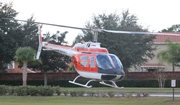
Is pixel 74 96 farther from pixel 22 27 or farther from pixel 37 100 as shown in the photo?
pixel 22 27

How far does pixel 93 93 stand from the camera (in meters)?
33.0

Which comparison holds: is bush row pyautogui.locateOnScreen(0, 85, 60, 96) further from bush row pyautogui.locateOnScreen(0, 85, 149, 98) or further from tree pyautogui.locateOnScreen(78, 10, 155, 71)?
tree pyautogui.locateOnScreen(78, 10, 155, 71)

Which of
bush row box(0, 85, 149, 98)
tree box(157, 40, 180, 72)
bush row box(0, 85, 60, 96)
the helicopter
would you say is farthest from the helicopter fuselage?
tree box(157, 40, 180, 72)

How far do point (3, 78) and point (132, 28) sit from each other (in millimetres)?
18501

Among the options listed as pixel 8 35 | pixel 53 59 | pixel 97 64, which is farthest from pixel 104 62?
pixel 8 35

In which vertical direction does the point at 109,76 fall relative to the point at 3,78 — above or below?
above

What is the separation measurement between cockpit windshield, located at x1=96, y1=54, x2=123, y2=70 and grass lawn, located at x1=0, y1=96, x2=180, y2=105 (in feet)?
9.55

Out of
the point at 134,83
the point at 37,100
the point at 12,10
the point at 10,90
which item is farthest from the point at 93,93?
the point at 12,10

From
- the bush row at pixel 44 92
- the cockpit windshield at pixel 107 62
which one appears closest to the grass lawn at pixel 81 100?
the bush row at pixel 44 92

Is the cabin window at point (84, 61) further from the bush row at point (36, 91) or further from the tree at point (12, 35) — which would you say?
the tree at point (12, 35)

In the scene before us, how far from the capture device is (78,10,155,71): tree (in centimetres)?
5312

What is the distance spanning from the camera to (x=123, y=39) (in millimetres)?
53969

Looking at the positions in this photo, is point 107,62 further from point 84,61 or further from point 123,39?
point 123,39

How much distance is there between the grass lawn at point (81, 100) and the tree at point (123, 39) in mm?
21266
